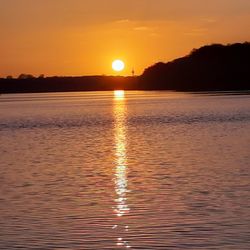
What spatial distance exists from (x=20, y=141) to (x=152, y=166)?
18460mm

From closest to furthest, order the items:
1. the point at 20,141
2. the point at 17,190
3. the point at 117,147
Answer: the point at 17,190 → the point at 117,147 → the point at 20,141

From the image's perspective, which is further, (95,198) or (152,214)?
(95,198)

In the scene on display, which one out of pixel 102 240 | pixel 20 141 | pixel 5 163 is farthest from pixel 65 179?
pixel 20 141

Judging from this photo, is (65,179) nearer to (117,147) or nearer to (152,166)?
(152,166)

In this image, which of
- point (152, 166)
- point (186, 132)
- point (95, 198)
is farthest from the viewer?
point (186, 132)

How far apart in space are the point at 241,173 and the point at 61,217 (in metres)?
8.41

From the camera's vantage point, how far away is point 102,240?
15.2m

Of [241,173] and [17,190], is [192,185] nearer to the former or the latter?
[241,173]

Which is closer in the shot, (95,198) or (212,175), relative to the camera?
(95,198)

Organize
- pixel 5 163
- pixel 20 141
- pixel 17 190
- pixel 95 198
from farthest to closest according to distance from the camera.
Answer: pixel 20 141 < pixel 5 163 < pixel 17 190 < pixel 95 198

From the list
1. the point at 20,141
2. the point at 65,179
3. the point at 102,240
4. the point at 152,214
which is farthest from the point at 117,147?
the point at 102,240

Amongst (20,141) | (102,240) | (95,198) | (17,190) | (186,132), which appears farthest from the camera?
(186,132)

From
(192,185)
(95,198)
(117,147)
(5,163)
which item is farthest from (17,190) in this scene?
(117,147)

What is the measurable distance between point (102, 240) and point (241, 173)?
1000cm
